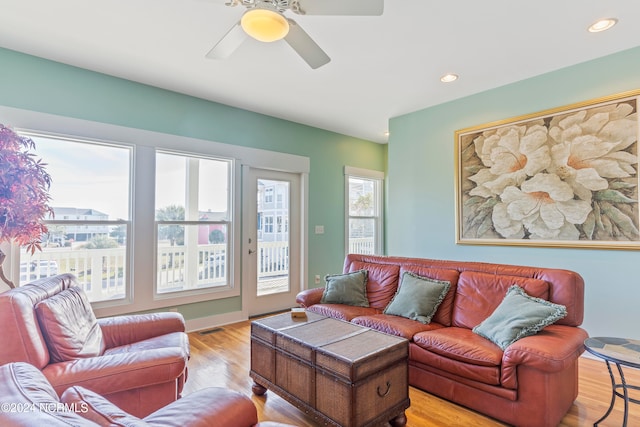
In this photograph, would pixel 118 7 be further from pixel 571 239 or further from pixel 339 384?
pixel 571 239

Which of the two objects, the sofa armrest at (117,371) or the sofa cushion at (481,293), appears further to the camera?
the sofa cushion at (481,293)

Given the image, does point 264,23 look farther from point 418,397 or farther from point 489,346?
point 418,397

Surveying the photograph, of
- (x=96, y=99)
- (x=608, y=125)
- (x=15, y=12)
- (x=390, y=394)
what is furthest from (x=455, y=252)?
(x=15, y=12)

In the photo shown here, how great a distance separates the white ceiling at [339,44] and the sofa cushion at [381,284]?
6.50ft

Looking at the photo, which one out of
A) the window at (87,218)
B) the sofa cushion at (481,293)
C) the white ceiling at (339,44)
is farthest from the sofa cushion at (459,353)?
the window at (87,218)

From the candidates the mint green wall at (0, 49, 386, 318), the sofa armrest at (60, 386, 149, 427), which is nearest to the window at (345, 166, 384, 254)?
the mint green wall at (0, 49, 386, 318)

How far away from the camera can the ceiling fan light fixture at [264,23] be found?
5.77ft

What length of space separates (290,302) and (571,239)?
137 inches

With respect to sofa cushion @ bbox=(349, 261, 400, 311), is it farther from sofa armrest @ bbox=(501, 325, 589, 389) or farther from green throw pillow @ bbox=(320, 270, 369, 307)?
sofa armrest @ bbox=(501, 325, 589, 389)

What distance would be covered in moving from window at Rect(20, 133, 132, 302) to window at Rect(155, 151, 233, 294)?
37cm

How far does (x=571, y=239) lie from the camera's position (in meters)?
3.12

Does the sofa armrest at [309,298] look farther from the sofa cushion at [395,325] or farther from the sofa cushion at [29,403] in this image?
the sofa cushion at [29,403]

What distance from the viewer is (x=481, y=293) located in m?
2.58

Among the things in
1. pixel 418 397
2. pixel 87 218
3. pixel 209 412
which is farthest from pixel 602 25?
pixel 87 218
